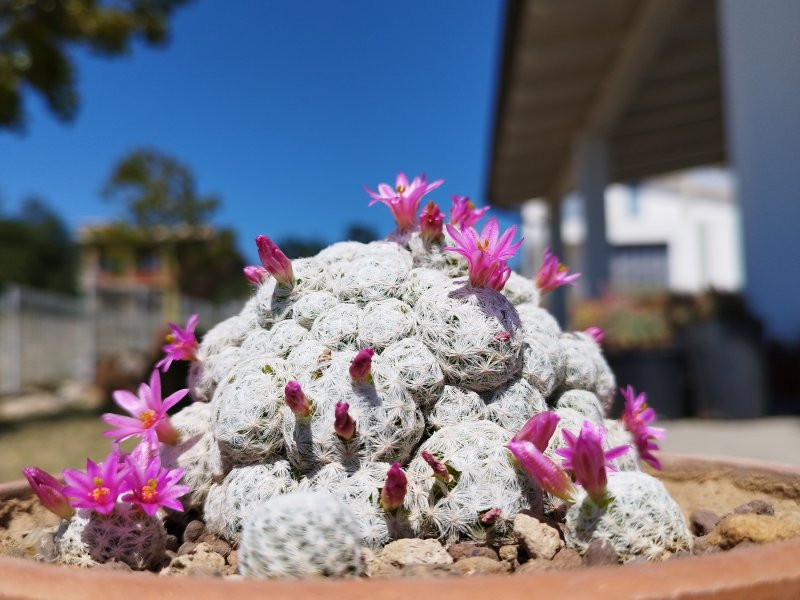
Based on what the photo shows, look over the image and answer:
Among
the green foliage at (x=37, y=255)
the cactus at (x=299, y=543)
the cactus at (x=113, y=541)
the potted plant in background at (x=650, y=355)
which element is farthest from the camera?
the green foliage at (x=37, y=255)

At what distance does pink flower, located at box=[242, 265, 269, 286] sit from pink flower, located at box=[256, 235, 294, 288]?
0.10 m

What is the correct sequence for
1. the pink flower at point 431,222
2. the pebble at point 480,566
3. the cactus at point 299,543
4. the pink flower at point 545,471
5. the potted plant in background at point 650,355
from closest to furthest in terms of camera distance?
the cactus at point 299,543 → the pebble at point 480,566 → the pink flower at point 545,471 → the pink flower at point 431,222 → the potted plant in background at point 650,355

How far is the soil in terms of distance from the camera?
140cm

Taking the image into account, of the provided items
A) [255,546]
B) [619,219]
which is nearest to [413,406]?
[255,546]

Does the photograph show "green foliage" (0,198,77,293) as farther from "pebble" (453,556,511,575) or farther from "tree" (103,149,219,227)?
"pebble" (453,556,511,575)

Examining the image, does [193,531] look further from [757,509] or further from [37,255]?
[37,255]

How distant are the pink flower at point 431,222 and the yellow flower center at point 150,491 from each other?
0.95 metres

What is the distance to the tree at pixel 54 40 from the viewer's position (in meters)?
10.4

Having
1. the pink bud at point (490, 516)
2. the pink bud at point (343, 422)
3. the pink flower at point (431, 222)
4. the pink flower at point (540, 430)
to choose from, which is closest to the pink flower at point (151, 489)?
the pink bud at point (343, 422)

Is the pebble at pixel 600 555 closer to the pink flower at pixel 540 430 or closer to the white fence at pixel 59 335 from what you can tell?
the pink flower at pixel 540 430

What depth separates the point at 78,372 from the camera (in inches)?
656

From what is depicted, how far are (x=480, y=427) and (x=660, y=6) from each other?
28.5ft

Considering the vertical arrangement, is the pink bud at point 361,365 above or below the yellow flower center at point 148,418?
above

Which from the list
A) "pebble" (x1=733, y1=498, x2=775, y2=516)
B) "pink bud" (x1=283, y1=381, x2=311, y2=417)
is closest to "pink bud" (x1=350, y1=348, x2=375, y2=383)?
"pink bud" (x1=283, y1=381, x2=311, y2=417)
